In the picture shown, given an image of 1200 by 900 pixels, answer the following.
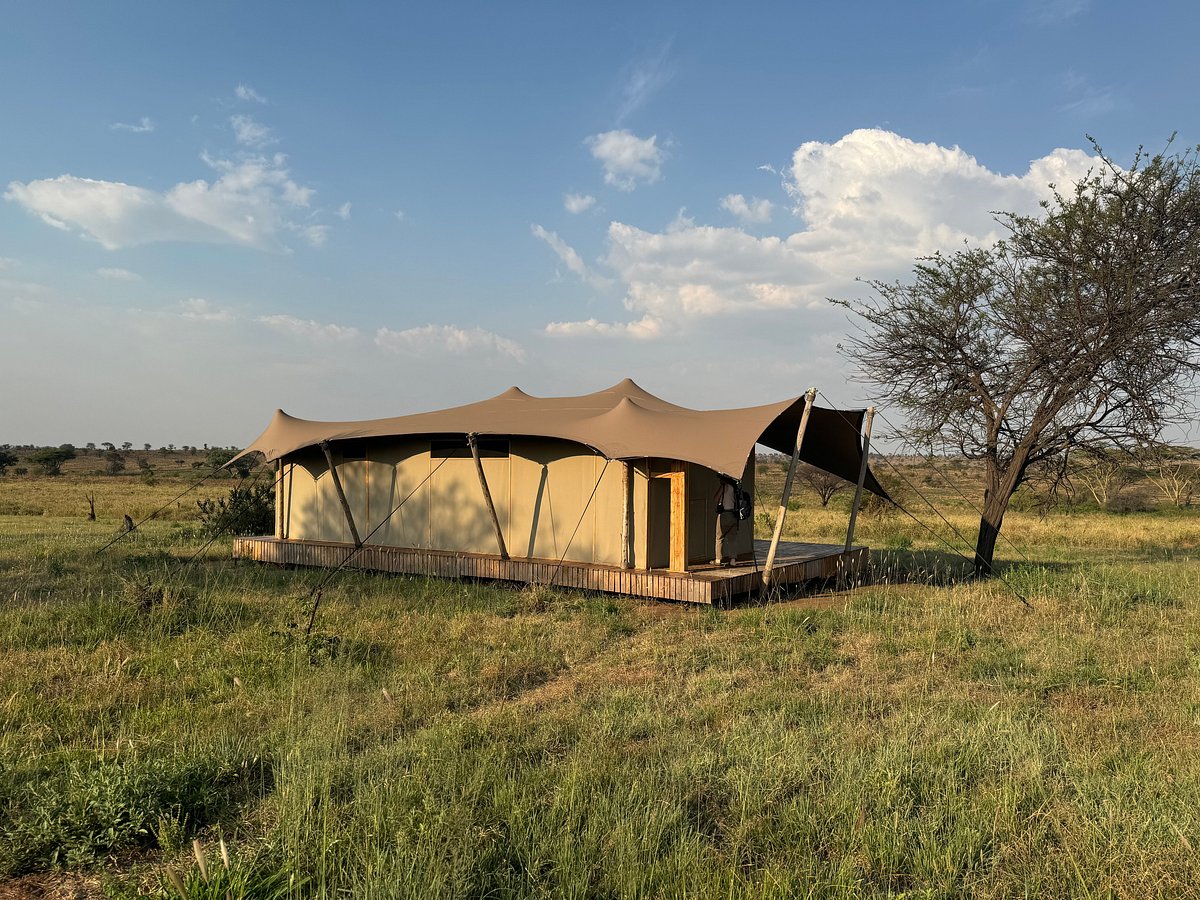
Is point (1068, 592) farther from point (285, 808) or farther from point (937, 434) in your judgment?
point (285, 808)

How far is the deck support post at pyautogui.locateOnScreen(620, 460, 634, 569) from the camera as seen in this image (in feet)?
35.7

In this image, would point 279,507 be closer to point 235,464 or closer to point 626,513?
point 235,464

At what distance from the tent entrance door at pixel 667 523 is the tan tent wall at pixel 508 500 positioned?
0.11 meters

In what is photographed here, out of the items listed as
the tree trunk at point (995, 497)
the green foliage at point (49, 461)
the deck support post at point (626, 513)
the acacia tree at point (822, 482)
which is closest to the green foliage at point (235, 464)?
the deck support post at point (626, 513)

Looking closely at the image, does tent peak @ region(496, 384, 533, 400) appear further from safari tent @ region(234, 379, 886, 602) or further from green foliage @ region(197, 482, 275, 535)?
green foliage @ region(197, 482, 275, 535)

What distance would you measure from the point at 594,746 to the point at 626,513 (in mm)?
6222

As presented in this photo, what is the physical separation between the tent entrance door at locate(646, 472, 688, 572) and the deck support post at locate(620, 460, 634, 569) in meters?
0.28

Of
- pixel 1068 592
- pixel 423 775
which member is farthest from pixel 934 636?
pixel 423 775

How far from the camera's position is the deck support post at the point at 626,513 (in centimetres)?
1087

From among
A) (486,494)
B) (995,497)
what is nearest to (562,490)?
(486,494)

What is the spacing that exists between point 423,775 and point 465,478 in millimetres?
8753

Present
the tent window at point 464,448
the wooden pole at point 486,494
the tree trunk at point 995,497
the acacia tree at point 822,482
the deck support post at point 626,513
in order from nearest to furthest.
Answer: the deck support post at point 626,513
the wooden pole at point 486,494
the tent window at point 464,448
the tree trunk at point 995,497
the acacia tree at point 822,482

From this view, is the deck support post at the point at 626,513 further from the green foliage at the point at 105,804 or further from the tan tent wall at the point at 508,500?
the green foliage at the point at 105,804

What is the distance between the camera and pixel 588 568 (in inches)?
427
